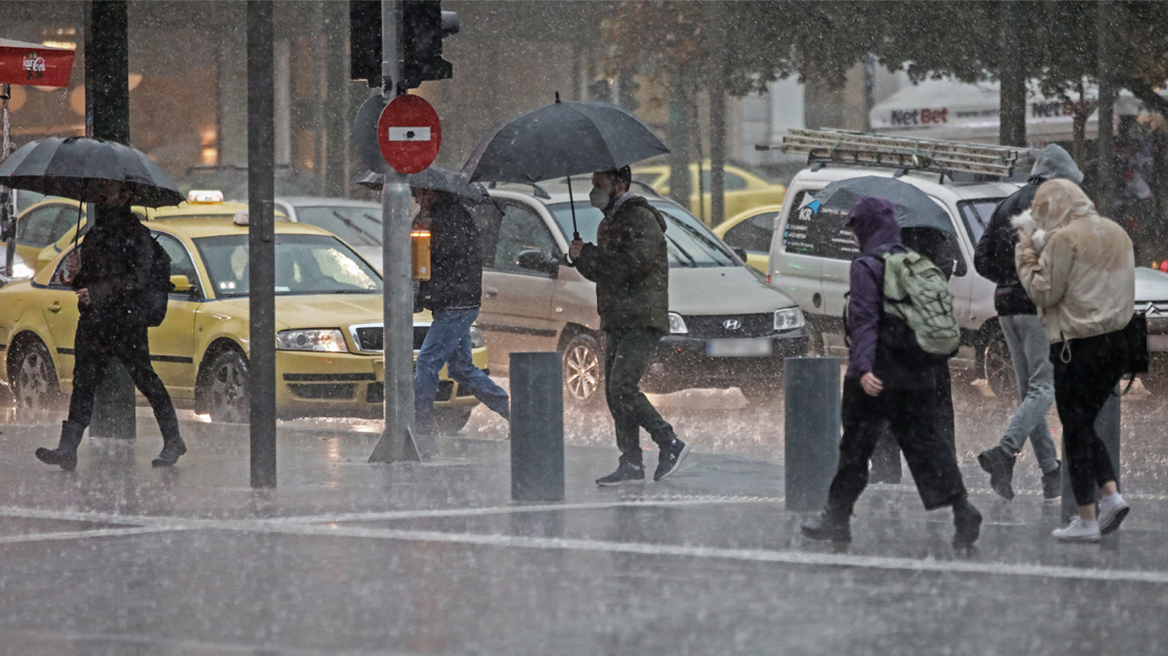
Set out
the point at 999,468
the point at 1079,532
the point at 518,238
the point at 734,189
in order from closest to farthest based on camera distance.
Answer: the point at 1079,532
the point at 999,468
the point at 518,238
the point at 734,189

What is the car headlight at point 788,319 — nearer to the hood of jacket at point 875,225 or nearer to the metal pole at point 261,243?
the metal pole at point 261,243

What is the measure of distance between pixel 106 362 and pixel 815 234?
23.1 ft

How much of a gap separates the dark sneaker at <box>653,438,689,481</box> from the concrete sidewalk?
0.22 feet

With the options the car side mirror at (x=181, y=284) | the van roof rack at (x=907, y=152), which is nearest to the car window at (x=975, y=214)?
the van roof rack at (x=907, y=152)

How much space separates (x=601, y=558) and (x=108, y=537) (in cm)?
214

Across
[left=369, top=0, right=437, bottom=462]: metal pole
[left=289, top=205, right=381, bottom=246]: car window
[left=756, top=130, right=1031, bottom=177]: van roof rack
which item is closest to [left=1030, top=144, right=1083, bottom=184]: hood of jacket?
[left=369, top=0, right=437, bottom=462]: metal pole

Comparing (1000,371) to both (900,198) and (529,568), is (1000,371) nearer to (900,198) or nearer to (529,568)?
(900,198)

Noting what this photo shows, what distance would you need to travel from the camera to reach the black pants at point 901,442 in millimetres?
7332

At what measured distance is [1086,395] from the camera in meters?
7.40

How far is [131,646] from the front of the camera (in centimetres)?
568

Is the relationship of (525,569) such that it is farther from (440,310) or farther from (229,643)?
(440,310)

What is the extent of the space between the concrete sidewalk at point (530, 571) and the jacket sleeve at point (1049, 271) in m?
0.99

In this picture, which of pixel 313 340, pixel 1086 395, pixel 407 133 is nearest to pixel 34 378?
pixel 313 340

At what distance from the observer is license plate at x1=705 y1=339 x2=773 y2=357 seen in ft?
43.6
